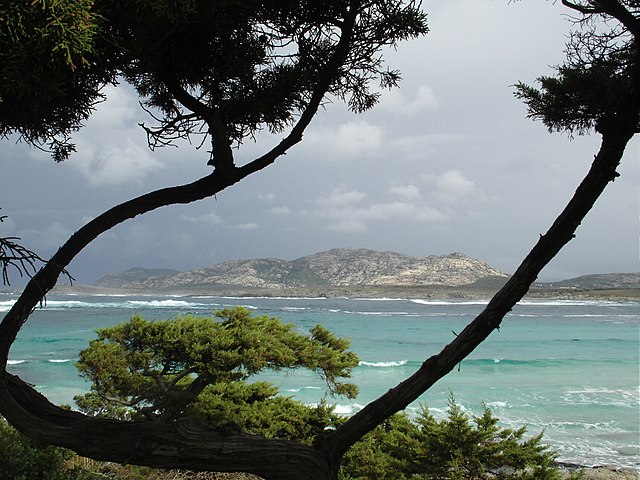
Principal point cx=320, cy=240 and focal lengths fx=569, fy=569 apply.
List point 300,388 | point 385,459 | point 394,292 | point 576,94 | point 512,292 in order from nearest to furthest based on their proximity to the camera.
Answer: point 512,292 < point 576,94 < point 385,459 < point 300,388 < point 394,292

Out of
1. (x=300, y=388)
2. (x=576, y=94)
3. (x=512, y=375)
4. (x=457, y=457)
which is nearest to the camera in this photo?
(x=576, y=94)

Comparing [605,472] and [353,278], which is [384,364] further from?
[353,278]

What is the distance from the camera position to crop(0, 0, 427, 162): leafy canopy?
204cm

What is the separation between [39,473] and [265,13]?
11.6 feet

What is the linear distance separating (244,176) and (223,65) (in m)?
0.56

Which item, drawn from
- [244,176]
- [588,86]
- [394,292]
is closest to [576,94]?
[588,86]

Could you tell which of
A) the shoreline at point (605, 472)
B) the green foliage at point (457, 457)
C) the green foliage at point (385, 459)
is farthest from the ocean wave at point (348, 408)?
the green foliage at point (457, 457)

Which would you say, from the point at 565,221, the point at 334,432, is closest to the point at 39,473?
the point at 334,432

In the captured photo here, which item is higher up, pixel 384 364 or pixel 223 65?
pixel 223 65

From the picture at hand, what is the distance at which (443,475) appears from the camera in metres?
4.39

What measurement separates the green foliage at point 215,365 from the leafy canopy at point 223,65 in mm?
2917

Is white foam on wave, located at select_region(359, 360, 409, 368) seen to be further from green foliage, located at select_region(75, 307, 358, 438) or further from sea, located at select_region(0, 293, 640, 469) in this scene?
green foliage, located at select_region(75, 307, 358, 438)

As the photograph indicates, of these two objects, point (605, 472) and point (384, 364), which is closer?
point (605, 472)

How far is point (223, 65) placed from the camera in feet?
8.71
